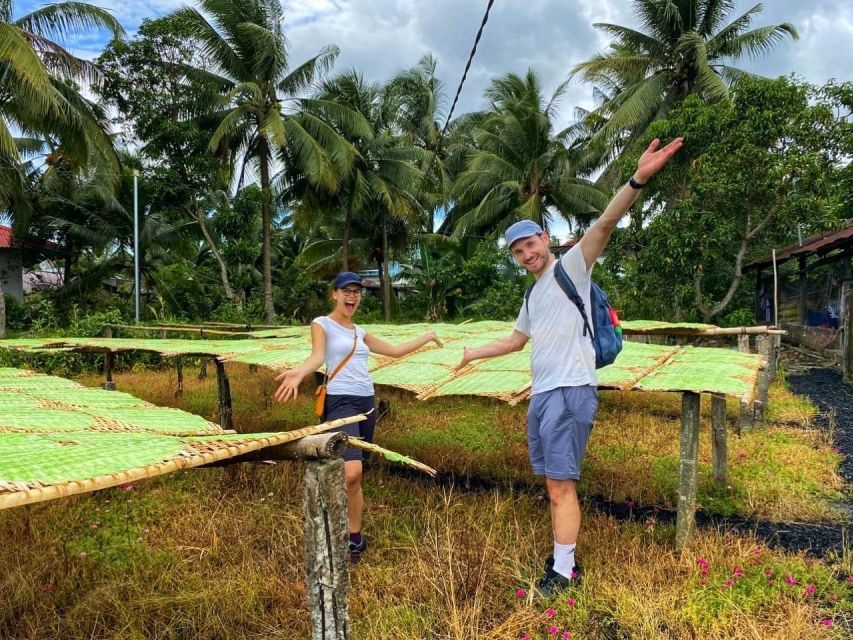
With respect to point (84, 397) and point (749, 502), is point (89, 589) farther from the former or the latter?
point (749, 502)

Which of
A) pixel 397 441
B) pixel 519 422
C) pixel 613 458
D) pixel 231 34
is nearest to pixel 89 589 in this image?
pixel 397 441

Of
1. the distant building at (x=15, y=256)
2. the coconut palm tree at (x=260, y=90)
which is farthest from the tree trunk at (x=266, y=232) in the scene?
the distant building at (x=15, y=256)

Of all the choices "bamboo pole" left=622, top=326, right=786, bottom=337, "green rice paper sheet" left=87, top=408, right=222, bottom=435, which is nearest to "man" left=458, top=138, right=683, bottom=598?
"green rice paper sheet" left=87, top=408, right=222, bottom=435

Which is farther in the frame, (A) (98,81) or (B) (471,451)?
(A) (98,81)

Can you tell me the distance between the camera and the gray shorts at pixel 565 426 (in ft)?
7.52

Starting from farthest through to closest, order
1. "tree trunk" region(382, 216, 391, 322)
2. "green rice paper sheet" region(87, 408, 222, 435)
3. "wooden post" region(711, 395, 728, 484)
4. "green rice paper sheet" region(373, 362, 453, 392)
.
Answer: "tree trunk" region(382, 216, 391, 322) → "wooden post" region(711, 395, 728, 484) → "green rice paper sheet" region(373, 362, 453, 392) → "green rice paper sheet" region(87, 408, 222, 435)

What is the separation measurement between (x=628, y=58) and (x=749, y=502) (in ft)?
44.2

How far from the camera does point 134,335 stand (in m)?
10.2

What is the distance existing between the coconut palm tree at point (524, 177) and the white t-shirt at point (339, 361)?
14.0 m

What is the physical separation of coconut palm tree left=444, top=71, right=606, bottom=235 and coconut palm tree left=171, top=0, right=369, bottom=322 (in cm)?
449

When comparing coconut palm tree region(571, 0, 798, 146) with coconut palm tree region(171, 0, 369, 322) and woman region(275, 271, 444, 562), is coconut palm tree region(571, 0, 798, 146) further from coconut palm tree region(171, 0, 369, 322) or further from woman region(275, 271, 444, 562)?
woman region(275, 271, 444, 562)

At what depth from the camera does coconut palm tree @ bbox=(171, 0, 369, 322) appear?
13367 mm

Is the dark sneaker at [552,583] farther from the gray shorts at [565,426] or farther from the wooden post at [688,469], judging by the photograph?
the wooden post at [688,469]

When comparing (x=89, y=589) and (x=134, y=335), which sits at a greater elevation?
(x=134, y=335)
